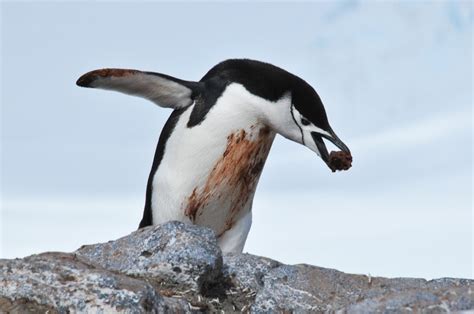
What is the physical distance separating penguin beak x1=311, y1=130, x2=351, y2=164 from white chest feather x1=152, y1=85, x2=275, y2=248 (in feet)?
1.21

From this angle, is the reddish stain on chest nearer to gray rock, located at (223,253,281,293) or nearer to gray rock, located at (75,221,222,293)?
gray rock, located at (223,253,281,293)

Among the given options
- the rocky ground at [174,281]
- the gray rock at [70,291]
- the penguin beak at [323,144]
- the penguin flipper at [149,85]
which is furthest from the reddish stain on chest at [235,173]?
the gray rock at [70,291]

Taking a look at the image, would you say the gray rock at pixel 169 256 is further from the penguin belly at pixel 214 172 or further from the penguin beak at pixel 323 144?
the penguin beak at pixel 323 144

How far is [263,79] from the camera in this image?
7297 mm

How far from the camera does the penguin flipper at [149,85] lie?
738cm

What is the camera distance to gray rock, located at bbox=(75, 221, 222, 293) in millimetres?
5121

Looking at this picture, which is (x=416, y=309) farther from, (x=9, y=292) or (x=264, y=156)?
(x=264, y=156)

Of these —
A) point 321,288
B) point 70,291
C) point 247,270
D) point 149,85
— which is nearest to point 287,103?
point 149,85

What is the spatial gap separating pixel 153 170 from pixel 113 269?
263 centimetres

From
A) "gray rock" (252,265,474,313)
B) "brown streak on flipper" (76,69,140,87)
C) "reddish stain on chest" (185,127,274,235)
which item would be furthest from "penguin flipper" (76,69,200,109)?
"gray rock" (252,265,474,313)

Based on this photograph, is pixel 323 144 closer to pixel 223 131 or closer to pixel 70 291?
pixel 223 131

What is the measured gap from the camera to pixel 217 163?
7.23m

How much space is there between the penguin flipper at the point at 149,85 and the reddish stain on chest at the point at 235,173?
0.63m

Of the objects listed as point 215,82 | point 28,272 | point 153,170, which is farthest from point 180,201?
point 28,272
